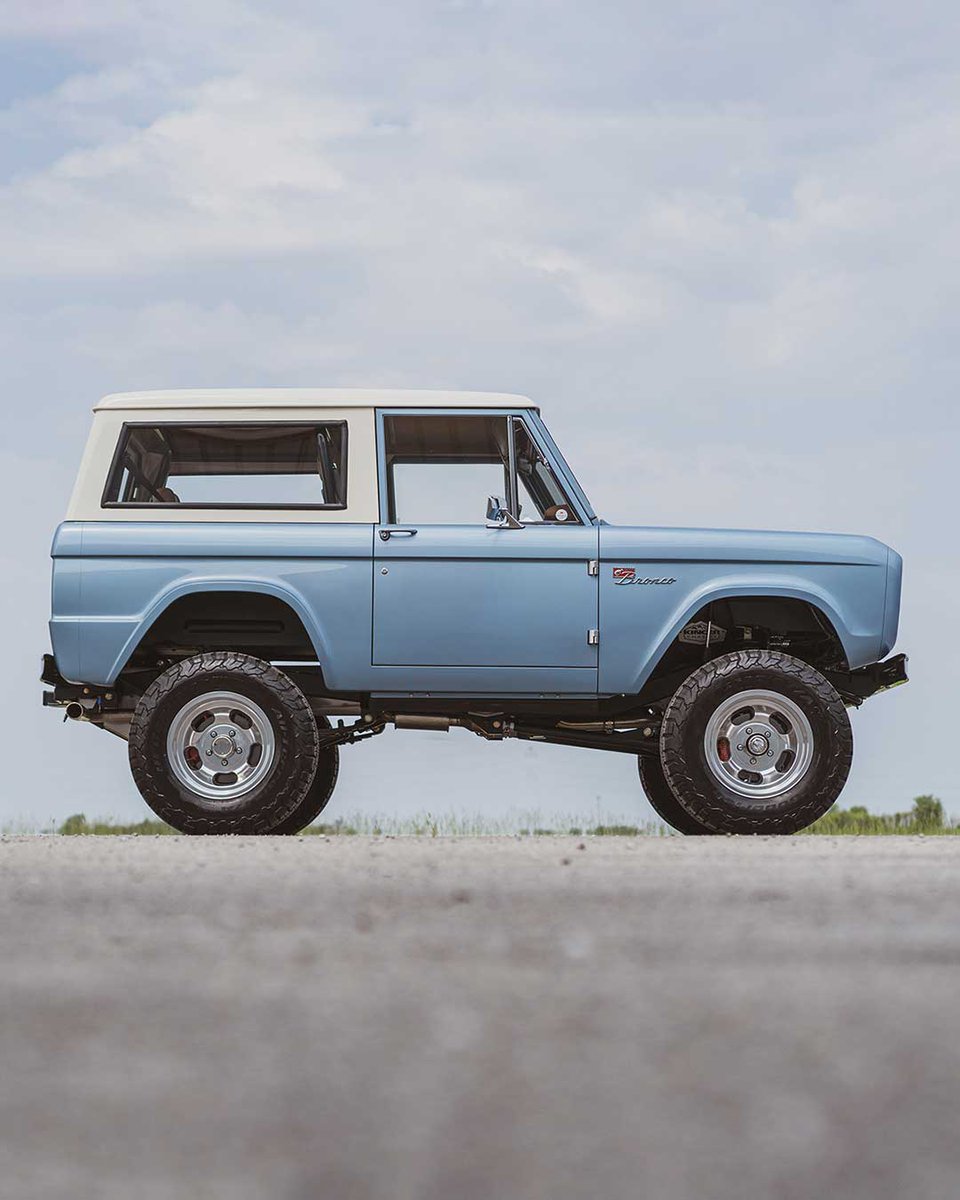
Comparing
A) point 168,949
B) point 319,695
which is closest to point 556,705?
point 319,695

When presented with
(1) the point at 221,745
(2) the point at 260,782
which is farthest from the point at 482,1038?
(1) the point at 221,745

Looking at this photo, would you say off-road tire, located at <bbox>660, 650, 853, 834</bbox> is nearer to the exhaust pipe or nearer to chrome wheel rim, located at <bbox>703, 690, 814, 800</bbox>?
chrome wheel rim, located at <bbox>703, 690, 814, 800</bbox>

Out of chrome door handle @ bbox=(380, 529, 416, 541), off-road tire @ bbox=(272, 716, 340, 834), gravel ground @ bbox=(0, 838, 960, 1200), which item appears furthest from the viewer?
off-road tire @ bbox=(272, 716, 340, 834)

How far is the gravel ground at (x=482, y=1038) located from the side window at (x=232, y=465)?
3703mm

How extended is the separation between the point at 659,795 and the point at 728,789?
4.80 ft

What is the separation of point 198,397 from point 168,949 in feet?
16.1

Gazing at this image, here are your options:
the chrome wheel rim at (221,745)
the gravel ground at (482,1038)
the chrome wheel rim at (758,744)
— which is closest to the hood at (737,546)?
the chrome wheel rim at (758,744)

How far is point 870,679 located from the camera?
8.16 m

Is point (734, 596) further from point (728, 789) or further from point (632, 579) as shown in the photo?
point (728, 789)

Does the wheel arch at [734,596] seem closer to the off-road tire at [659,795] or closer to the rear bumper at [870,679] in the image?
the rear bumper at [870,679]

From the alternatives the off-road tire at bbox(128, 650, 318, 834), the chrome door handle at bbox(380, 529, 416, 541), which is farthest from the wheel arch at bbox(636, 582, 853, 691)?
the off-road tire at bbox(128, 650, 318, 834)

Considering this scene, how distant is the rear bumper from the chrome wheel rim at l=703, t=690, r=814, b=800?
0.69m

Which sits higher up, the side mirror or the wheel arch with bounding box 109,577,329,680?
the side mirror

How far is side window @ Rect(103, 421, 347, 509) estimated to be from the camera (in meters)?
8.02
